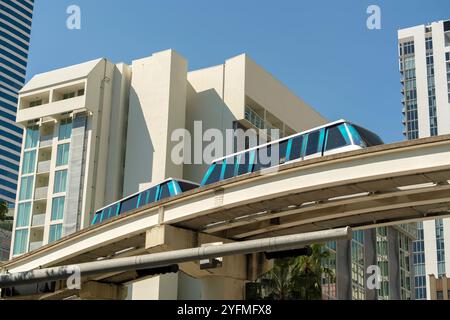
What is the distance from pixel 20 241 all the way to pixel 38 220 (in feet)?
8.42

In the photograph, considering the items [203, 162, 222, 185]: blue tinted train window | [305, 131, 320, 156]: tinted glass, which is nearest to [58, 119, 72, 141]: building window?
[203, 162, 222, 185]: blue tinted train window

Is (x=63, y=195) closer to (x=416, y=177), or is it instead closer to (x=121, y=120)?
(x=121, y=120)

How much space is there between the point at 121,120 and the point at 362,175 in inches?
1804

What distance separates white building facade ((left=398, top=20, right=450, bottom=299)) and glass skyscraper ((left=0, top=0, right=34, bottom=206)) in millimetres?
91468

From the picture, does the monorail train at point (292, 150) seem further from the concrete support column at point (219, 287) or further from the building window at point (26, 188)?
the building window at point (26, 188)

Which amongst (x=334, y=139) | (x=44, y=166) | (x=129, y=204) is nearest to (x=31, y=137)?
(x=44, y=166)

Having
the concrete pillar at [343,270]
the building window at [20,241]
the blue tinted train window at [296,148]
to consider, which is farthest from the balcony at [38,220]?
the blue tinted train window at [296,148]

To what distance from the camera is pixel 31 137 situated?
71938 mm

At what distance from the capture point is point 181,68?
2677 inches

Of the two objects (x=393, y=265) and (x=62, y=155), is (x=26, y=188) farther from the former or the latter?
(x=393, y=265)

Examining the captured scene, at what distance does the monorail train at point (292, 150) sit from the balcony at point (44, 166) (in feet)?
114

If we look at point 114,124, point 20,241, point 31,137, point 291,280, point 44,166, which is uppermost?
point 114,124

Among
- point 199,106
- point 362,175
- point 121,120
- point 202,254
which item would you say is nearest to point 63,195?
point 121,120

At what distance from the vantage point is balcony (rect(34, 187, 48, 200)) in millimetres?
69000
